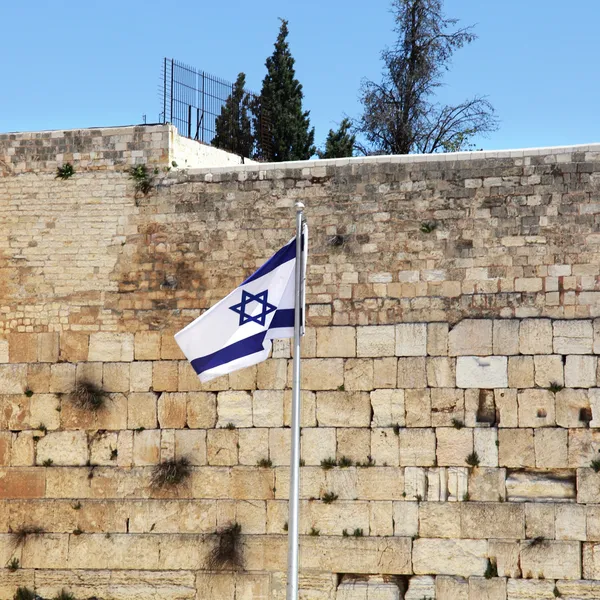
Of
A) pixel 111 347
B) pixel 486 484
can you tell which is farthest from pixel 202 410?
pixel 486 484

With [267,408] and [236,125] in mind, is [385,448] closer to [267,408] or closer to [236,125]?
[267,408]

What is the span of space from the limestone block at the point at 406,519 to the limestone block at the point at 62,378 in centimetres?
351

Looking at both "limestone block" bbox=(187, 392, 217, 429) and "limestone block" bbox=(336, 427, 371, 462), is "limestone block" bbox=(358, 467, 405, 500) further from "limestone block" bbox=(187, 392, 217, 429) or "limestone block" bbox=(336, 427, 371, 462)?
"limestone block" bbox=(187, 392, 217, 429)

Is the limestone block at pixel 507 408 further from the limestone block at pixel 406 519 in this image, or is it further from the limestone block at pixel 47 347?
the limestone block at pixel 47 347

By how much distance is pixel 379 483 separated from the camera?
11773 millimetres

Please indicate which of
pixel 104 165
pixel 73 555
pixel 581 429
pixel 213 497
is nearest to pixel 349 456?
pixel 213 497

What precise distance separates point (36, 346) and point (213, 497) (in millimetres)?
2424

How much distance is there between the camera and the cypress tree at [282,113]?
1878 cm

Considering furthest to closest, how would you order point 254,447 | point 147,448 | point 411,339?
point 147,448 → point 254,447 → point 411,339

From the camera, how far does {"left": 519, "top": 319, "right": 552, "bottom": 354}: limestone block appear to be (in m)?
11.6

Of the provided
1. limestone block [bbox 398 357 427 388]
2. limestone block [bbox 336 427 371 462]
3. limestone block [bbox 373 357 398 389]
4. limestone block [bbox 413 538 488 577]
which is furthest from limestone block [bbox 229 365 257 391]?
limestone block [bbox 413 538 488 577]

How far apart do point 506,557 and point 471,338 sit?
202cm

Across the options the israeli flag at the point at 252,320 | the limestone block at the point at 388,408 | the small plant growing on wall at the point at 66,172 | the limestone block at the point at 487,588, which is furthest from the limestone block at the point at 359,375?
the small plant growing on wall at the point at 66,172

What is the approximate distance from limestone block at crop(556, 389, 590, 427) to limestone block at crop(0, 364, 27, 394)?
5.32 metres
